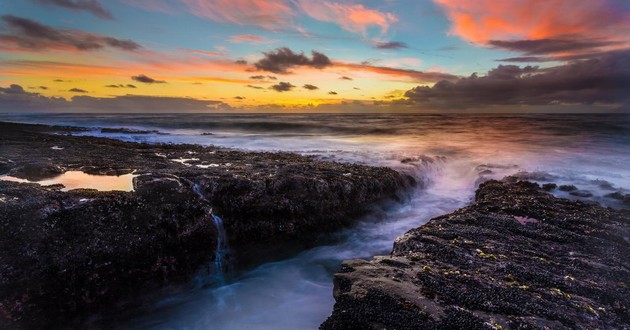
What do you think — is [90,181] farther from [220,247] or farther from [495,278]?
[495,278]

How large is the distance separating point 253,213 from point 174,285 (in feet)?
6.31

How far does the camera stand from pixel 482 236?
5.67m

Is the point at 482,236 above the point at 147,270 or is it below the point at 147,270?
above

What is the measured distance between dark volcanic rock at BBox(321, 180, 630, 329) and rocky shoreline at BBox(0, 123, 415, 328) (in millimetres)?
2585

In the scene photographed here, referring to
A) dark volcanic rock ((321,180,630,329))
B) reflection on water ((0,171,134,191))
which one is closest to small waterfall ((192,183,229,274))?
reflection on water ((0,171,134,191))

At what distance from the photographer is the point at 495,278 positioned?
4.30 meters

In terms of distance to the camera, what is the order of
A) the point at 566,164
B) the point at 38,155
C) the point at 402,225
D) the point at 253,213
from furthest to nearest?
the point at 566,164 < the point at 38,155 < the point at 402,225 < the point at 253,213

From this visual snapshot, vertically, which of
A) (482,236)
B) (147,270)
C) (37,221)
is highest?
(37,221)

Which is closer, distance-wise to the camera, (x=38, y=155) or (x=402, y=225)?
(x=402, y=225)

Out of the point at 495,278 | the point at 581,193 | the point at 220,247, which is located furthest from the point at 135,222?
the point at 581,193

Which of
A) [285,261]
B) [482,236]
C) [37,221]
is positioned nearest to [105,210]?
[37,221]

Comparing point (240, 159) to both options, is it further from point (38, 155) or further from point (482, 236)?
point (482, 236)

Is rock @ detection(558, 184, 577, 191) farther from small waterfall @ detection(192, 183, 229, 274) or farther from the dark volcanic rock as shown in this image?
small waterfall @ detection(192, 183, 229, 274)

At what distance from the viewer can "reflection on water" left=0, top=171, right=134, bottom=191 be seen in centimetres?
672
